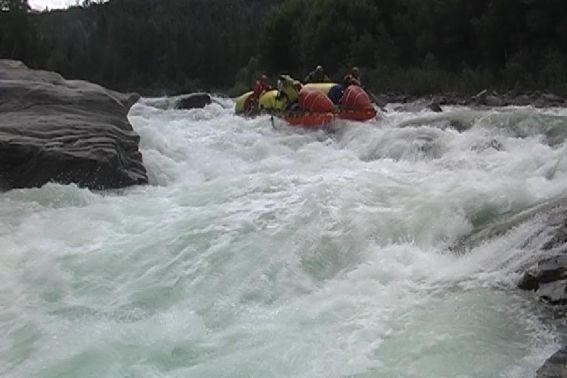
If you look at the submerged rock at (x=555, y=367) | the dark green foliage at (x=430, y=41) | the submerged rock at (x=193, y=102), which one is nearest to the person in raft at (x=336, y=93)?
the dark green foliage at (x=430, y=41)

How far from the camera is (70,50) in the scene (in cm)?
5616

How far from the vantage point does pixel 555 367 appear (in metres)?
3.28

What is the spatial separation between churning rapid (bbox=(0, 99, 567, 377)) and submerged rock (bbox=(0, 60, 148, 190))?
0.35 metres

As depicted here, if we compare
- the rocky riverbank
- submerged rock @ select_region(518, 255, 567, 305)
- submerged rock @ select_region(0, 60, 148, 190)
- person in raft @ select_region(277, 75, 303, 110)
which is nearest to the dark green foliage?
the rocky riverbank

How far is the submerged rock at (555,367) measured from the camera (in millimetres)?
3203

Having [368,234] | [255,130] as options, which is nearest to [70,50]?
[255,130]

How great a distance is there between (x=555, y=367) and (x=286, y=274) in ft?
7.68

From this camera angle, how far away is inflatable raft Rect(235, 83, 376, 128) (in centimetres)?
1296

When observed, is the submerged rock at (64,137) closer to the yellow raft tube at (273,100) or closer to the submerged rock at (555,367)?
the yellow raft tube at (273,100)

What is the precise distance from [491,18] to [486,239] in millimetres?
17983

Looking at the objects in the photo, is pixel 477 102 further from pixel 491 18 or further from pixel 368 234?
pixel 368 234

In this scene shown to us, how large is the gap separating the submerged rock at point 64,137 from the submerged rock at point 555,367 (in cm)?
620

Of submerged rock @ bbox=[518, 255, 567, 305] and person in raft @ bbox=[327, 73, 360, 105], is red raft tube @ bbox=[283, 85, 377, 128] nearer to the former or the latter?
person in raft @ bbox=[327, 73, 360, 105]

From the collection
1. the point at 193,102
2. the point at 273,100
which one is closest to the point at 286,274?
the point at 273,100
